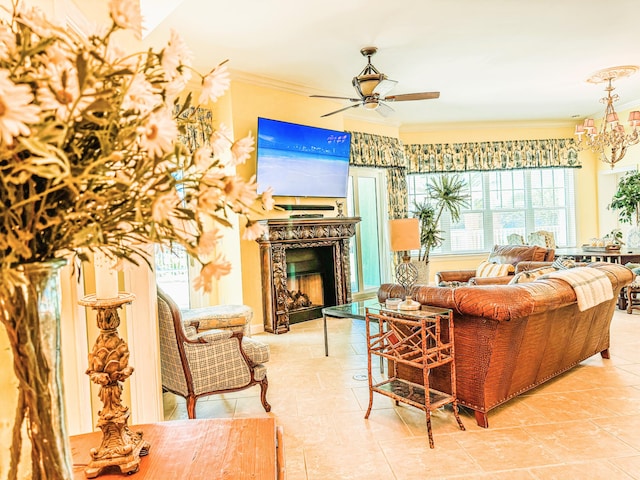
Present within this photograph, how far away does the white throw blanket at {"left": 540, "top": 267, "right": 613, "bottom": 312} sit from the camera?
305 centimetres

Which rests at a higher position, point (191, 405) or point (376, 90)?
point (376, 90)

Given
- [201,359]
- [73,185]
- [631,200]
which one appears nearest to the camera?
[73,185]

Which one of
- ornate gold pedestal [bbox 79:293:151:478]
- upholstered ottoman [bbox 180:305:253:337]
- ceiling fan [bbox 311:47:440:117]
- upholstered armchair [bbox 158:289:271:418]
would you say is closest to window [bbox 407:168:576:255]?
ceiling fan [bbox 311:47:440:117]

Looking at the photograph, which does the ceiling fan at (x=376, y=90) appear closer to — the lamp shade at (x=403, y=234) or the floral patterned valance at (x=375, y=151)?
the lamp shade at (x=403, y=234)

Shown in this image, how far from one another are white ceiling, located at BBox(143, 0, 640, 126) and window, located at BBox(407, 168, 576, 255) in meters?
2.14

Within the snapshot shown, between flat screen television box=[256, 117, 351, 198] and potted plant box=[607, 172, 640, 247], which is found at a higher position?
flat screen television box=[256, 117, 351, 198]

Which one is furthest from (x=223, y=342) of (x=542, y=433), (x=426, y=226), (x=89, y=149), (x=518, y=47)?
(x=426, y=226)

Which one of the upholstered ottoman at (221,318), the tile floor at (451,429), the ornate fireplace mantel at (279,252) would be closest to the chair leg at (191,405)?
the tile floor at (451,429)

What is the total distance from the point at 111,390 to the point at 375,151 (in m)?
6.70

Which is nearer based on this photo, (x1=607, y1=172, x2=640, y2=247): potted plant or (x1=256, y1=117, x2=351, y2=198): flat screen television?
(x1=256, y1=117, x2=351, y2=198): flat screen television

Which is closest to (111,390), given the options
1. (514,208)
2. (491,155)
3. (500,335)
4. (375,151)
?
(500,335)

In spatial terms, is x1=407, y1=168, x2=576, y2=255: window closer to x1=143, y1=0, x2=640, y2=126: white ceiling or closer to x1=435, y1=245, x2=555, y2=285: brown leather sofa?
x1=143, y1=0, x2=640, y2=126: white ceiling

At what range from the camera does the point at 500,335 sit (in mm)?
2695

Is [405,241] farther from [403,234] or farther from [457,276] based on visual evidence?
[457,276]
